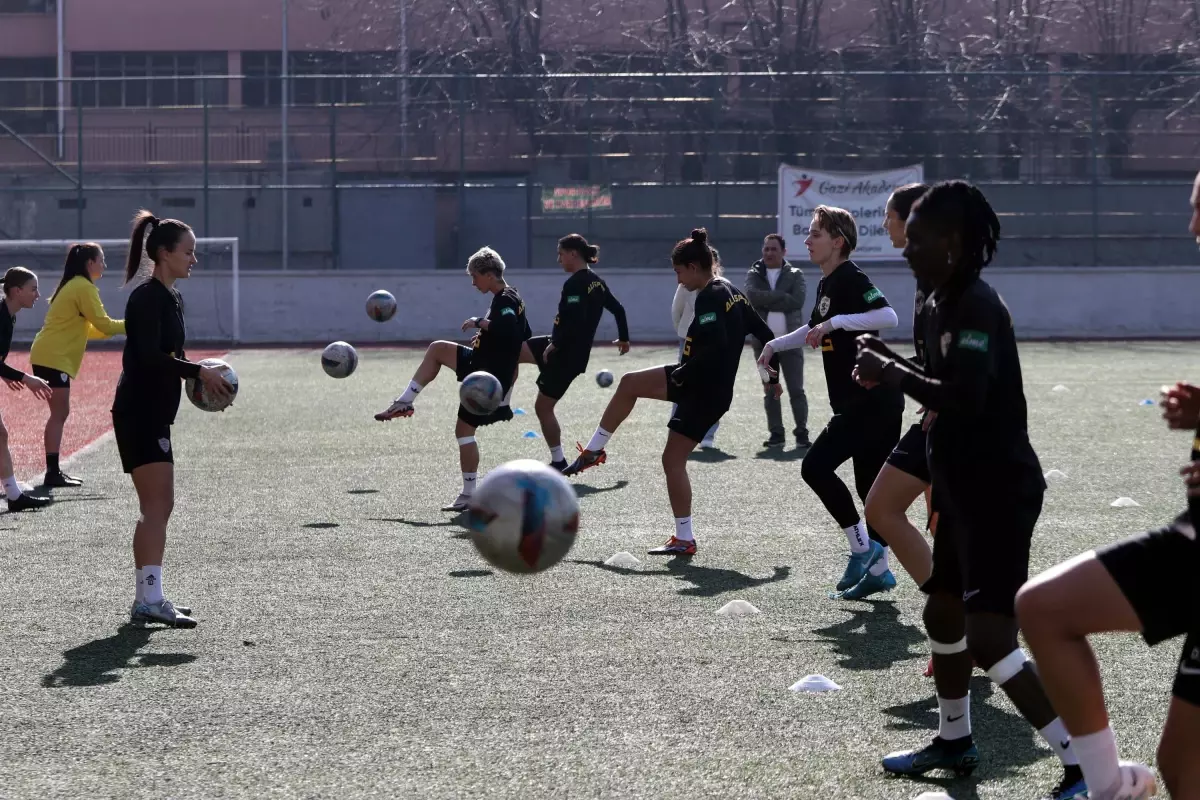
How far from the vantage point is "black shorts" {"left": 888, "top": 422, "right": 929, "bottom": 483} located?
6.25 metres

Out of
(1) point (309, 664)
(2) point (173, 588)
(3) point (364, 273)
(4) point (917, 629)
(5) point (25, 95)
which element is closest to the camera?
(1) point (309, 664)

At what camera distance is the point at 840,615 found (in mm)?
7730

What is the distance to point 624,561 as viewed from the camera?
9.19 meters

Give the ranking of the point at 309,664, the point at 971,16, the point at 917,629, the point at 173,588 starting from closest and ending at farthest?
the point at 309,664, the point at 917,629, the point at 173,588, the point at 971,16

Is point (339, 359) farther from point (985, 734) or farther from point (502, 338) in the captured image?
point (985, 734)

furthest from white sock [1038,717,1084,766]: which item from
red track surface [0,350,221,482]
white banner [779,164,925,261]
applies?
white banner [779,164,925,261]

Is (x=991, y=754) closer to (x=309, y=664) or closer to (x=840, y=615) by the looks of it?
(x=840, y=615)

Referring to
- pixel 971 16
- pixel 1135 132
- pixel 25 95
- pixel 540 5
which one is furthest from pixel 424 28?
pixel 1135 132

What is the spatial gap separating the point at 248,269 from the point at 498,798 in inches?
1178

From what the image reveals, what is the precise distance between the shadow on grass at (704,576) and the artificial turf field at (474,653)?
1.2 inches

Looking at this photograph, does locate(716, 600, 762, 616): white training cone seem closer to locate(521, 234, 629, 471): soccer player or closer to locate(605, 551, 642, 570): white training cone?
locate(605, 551, 642, 570): white training cone

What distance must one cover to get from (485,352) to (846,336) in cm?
461

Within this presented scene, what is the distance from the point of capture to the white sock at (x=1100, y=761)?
157 inches

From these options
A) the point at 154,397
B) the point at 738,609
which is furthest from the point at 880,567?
the point at 154,397
